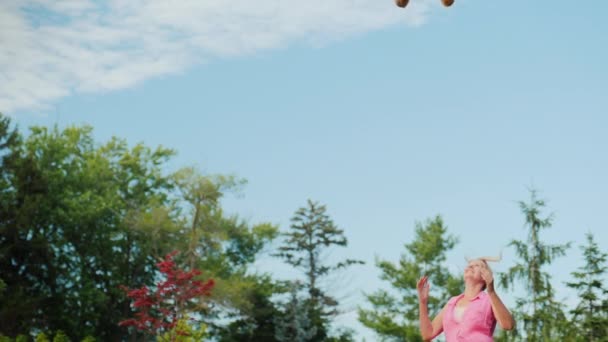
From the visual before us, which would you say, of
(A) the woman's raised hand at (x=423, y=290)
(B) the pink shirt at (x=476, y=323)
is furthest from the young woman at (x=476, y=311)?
(A) the woman's raised hand at (x=423, y=290)

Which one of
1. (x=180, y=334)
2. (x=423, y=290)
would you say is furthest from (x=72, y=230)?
(x=423, y=290)

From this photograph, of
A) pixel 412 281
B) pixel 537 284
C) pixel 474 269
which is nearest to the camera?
pixel 474 269

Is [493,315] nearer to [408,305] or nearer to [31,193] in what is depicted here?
[408,305]

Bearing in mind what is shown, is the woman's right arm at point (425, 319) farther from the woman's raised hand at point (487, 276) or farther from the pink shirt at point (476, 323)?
the woman's raised hand at point (487, 276)

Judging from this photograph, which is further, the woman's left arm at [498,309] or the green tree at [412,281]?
the green tree at [412,281]

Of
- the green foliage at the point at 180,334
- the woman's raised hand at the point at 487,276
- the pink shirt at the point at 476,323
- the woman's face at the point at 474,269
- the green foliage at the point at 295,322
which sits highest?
the green foliage at the point at 295,322

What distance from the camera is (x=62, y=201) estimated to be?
29.3 m

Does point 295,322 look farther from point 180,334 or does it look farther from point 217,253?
point 180,334

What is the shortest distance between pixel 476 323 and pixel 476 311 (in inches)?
2.2

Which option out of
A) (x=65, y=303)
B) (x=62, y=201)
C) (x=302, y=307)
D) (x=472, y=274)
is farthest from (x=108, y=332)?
(x=472, y=274)

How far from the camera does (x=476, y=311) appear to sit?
3.87 m

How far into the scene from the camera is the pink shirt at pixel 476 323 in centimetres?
384

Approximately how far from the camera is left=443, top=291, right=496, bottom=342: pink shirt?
3842 millimetres

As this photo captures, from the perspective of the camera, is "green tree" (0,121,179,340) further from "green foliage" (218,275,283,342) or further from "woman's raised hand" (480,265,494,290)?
"woman's raised hand" (480,265,494,290)
